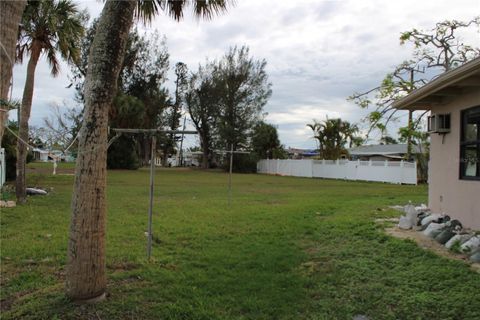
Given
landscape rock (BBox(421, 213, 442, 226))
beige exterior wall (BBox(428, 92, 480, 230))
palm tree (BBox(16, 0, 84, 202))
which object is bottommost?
landscape rock (BBox(421, 213, 442, 226))

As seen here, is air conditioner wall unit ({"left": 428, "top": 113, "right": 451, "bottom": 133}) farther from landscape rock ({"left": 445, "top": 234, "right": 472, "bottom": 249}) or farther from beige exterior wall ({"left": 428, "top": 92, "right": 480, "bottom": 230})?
landscape rock ({"left": 445, "top": 234, "right": 472, "bottom": 249})

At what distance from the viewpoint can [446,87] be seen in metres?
7.37

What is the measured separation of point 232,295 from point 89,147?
6.46 feet

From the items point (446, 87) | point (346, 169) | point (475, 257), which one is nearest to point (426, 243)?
point (475, 257)

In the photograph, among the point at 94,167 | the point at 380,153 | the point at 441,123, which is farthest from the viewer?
the point at 380,153

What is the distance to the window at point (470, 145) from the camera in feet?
23.8

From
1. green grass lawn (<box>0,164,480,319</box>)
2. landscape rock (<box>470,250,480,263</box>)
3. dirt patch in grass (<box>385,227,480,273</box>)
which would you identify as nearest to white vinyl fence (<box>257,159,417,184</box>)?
green grass lawn (<box>0,164,480,319</box>)

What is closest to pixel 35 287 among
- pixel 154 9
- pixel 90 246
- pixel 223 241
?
pixel 90 246

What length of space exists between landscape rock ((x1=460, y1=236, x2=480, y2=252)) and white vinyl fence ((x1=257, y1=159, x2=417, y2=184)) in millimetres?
19866

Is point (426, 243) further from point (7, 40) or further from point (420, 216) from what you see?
point (7, 40)

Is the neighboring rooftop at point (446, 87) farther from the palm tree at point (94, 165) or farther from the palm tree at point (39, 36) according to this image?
the palm tree at point (39, 36)

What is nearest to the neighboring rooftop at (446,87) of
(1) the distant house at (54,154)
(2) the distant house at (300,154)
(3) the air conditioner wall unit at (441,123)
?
(3) the air conditioner wall unit at (441,123)

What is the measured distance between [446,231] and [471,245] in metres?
0.88

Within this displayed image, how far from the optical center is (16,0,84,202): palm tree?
1137 cm
